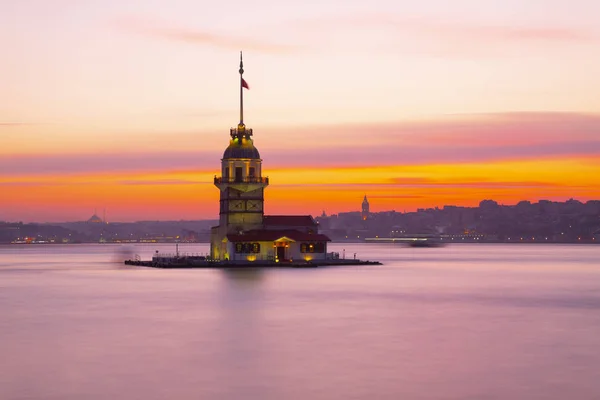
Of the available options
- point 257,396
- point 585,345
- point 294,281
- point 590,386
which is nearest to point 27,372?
point 257,396

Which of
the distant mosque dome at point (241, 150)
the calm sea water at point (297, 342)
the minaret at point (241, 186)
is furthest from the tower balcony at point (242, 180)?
the calm sea water at point (297, 342)

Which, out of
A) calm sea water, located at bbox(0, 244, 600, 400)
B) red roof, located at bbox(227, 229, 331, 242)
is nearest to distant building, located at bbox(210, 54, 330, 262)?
red roof, located at bbox(227, 229, 331, 242)

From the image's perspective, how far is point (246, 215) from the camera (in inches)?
4281

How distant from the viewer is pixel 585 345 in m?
46.1

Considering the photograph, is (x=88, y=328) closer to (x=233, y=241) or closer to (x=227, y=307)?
(x=227, y=307)

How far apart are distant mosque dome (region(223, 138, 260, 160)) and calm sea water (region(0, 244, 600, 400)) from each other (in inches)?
943

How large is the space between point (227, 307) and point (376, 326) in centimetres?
1520

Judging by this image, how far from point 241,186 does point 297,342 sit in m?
61.8

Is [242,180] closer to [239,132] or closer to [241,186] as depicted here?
[241,186]

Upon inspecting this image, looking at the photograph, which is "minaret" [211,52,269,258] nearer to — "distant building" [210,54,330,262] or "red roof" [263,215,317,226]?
"distant building" [210,54,330,262]

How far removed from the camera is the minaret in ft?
356

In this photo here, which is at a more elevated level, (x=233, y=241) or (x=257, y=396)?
(x=233, y=241)

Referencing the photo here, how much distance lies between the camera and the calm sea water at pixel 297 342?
34.5 metres

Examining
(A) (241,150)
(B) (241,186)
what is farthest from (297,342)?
(A) (241,150)
